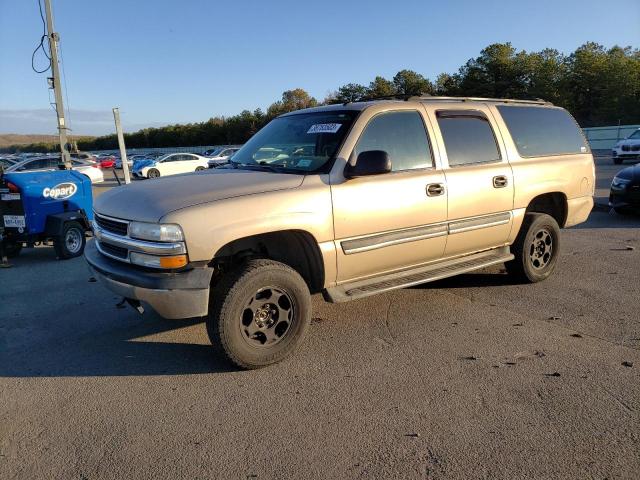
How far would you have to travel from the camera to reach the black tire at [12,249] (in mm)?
7855

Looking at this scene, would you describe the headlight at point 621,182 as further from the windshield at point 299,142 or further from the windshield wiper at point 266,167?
the windshield wiper at point 266,167

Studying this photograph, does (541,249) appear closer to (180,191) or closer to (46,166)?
(180,191)

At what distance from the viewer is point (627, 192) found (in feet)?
31.2

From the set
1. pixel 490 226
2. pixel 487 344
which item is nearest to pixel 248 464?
pixel 487 344

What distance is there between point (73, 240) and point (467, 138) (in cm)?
635

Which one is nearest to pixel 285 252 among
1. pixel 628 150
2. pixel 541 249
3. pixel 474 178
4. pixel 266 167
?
pixel 266 167

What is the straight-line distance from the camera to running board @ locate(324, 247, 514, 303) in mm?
4051

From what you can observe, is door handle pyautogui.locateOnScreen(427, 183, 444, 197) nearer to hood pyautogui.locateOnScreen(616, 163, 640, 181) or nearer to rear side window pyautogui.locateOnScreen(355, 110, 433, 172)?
rear side window pyautogui.locateOnScreen(355, 110, 433, 172)

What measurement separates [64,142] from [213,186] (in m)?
13.3

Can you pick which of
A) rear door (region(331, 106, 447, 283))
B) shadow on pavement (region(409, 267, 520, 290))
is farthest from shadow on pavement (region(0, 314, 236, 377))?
shadow on pavement (region(409, 267, 520, 290))

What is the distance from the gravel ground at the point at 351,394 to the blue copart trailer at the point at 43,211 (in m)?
2.70

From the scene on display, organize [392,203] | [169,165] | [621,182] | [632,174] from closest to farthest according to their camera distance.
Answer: [392,203] → [632,174] → [621,182] → [169,165]

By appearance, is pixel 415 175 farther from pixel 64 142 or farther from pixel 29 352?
pixel 64 142

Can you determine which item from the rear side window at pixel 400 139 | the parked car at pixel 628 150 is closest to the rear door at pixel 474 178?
the rear side window at pixel 400 139
